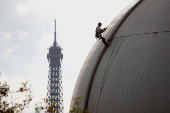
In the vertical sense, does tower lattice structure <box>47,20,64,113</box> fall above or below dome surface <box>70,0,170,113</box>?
above

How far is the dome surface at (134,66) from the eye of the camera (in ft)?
66.0

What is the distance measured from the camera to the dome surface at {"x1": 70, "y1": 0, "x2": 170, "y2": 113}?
20109 mm

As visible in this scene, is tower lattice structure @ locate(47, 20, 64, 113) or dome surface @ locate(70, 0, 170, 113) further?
tower lattice structure @ locate(47, 20, 64, 113)

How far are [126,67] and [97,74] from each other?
105 inches

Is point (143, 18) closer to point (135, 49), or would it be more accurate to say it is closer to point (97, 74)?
point (135, 49)

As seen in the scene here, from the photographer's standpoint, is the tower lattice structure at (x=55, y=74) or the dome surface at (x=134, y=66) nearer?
the dome surface at (x=134, y=66)

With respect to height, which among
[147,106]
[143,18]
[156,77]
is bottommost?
[147,106]

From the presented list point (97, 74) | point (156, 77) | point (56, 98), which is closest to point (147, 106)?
point (156, 77)

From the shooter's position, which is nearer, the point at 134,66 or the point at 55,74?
the point at 134,66

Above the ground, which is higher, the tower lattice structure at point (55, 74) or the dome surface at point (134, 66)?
the tower lattice structure at point (55, 74)

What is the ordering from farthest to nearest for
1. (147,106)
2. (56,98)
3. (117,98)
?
(56,98) → (117,98) → (147,106)

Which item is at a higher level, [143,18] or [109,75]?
[143,18]

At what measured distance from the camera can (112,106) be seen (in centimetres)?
2172

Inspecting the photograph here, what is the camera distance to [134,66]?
21.2 metres
